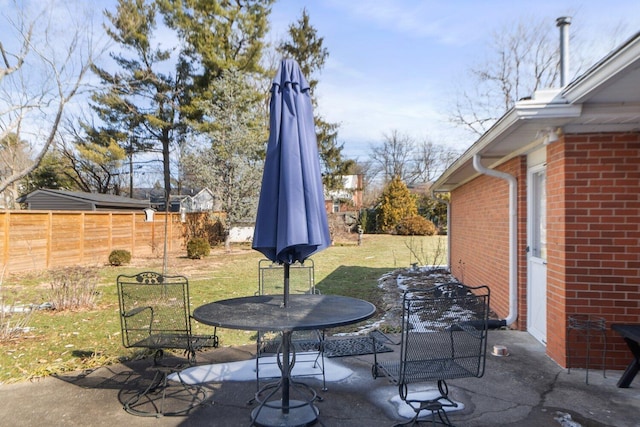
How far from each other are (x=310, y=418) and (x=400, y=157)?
1585 inches

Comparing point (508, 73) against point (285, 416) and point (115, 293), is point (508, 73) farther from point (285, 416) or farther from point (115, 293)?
point (285, 416)

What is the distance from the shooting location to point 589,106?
3291 mm

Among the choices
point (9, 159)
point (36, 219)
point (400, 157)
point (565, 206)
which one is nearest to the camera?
point (565, 206)

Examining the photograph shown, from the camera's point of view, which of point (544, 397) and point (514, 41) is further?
point (514, 41)

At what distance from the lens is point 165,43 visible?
21766 millimetres

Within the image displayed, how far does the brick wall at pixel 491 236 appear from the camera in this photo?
5305mm

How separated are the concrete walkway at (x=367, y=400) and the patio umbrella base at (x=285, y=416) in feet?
0.27

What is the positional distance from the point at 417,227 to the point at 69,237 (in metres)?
17.7

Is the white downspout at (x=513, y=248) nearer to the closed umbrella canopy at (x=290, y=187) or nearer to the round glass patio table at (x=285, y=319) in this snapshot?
the round glass patio table at (x=285, y=319)

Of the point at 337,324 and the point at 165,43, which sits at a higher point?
the point at 165,43

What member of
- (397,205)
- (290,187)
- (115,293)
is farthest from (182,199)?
(290,187)

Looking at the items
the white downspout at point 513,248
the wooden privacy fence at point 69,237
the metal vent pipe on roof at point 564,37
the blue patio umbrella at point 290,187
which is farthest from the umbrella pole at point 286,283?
the wooden privacy fence at point 69,237

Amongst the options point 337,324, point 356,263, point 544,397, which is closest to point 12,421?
point 337,324

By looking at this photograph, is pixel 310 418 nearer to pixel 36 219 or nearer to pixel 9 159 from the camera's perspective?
pixel 36 219
